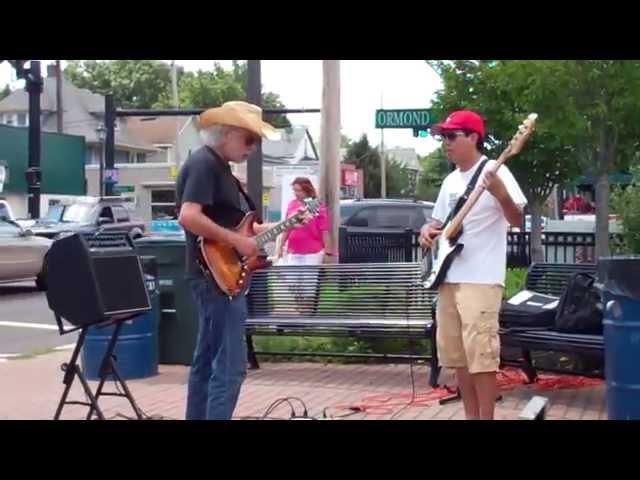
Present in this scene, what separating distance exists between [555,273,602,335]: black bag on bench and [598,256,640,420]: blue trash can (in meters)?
1.05

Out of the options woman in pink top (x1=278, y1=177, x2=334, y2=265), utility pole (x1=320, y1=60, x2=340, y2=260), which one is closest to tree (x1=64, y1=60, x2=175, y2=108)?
utility pole (x1=320, y1=60, x2=340, y2=260)

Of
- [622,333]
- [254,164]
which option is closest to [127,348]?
[622,333]

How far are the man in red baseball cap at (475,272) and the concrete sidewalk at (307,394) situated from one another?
939 mm

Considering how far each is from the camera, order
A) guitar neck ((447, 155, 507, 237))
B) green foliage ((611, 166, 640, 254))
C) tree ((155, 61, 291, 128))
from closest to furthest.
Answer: guitar neck ((447, 155, 507, 237)), green foliage ((611, 166, 640, 254)), tree ((155, 61, 291, 128))

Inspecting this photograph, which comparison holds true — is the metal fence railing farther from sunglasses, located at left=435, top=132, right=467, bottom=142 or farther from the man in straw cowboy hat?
the man in straw cowboy hat

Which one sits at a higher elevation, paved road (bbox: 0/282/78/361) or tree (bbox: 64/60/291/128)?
tree (bbox: 64/60/291/128)

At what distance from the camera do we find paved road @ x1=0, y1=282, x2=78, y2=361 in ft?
35.4

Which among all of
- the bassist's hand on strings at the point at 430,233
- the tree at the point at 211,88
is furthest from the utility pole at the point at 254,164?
the tree at the point at 211,88

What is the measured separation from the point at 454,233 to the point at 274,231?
0.99 metres

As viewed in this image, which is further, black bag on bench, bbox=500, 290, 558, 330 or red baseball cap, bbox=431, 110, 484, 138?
black bag on bench, bbox=500, 290, 558, 330

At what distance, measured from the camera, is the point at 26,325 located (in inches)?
502

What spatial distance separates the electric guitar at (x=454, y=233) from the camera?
5.23 m

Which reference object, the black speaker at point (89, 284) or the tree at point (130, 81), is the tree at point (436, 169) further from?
the tree at point (130, 81)
